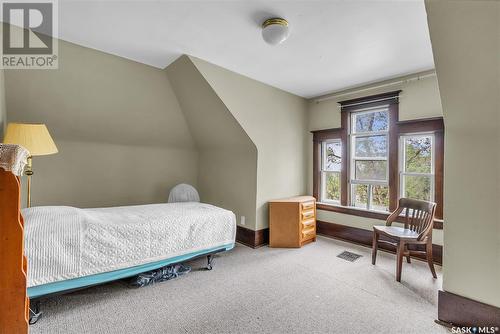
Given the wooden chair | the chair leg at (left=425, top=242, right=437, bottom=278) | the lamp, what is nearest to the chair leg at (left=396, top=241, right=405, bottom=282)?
the wooden chair

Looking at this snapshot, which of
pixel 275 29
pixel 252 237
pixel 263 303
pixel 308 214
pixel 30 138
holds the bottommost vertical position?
pixel 263 303

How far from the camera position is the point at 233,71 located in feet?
10.5

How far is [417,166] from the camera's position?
323cm

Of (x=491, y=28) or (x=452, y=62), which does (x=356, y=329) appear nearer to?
(x=452, y=62)

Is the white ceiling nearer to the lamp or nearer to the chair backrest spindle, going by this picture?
the lamp

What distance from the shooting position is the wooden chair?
2.52 meters

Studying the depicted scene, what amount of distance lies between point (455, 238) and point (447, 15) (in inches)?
62.5

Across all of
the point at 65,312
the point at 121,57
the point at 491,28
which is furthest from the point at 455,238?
the point at 121,57

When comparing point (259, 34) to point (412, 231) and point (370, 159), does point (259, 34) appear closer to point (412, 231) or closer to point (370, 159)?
point (370, 159)

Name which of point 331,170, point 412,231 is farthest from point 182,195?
point 412,231

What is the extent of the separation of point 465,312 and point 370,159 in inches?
90.6

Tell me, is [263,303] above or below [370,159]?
below

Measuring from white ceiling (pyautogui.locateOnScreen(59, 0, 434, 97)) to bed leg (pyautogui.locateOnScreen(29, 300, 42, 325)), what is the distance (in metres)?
2.43
